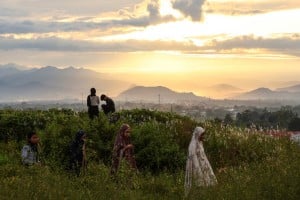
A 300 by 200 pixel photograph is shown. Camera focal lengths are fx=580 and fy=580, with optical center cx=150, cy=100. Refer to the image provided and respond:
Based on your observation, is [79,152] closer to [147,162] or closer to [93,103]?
[147,162]

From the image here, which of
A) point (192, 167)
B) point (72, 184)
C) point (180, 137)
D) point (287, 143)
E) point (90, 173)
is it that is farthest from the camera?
point (180, 137)

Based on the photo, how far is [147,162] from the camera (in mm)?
17422

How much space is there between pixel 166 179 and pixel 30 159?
3528 millimetres

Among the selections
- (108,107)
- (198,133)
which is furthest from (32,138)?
(108,107)

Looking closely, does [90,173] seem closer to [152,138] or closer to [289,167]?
[152,138]

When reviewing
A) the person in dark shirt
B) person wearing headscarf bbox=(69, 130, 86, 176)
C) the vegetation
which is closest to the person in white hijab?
the vegetation

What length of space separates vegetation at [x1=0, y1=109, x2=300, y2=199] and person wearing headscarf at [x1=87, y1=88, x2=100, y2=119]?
1005 mm

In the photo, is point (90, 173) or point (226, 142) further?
point (226, 142)

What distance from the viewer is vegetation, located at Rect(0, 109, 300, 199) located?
9.13 m

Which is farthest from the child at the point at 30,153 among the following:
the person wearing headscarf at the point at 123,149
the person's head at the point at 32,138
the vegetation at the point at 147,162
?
the person wearing headscarf at the point at 123,149

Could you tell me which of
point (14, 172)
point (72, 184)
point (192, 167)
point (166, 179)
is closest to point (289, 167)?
point (192, 167)

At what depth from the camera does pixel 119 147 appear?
14539 mm

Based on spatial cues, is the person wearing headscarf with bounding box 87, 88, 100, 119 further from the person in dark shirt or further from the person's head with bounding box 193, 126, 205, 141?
the person's head with bounding box 193, 126, 205, 141

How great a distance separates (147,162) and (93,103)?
18.8ft
